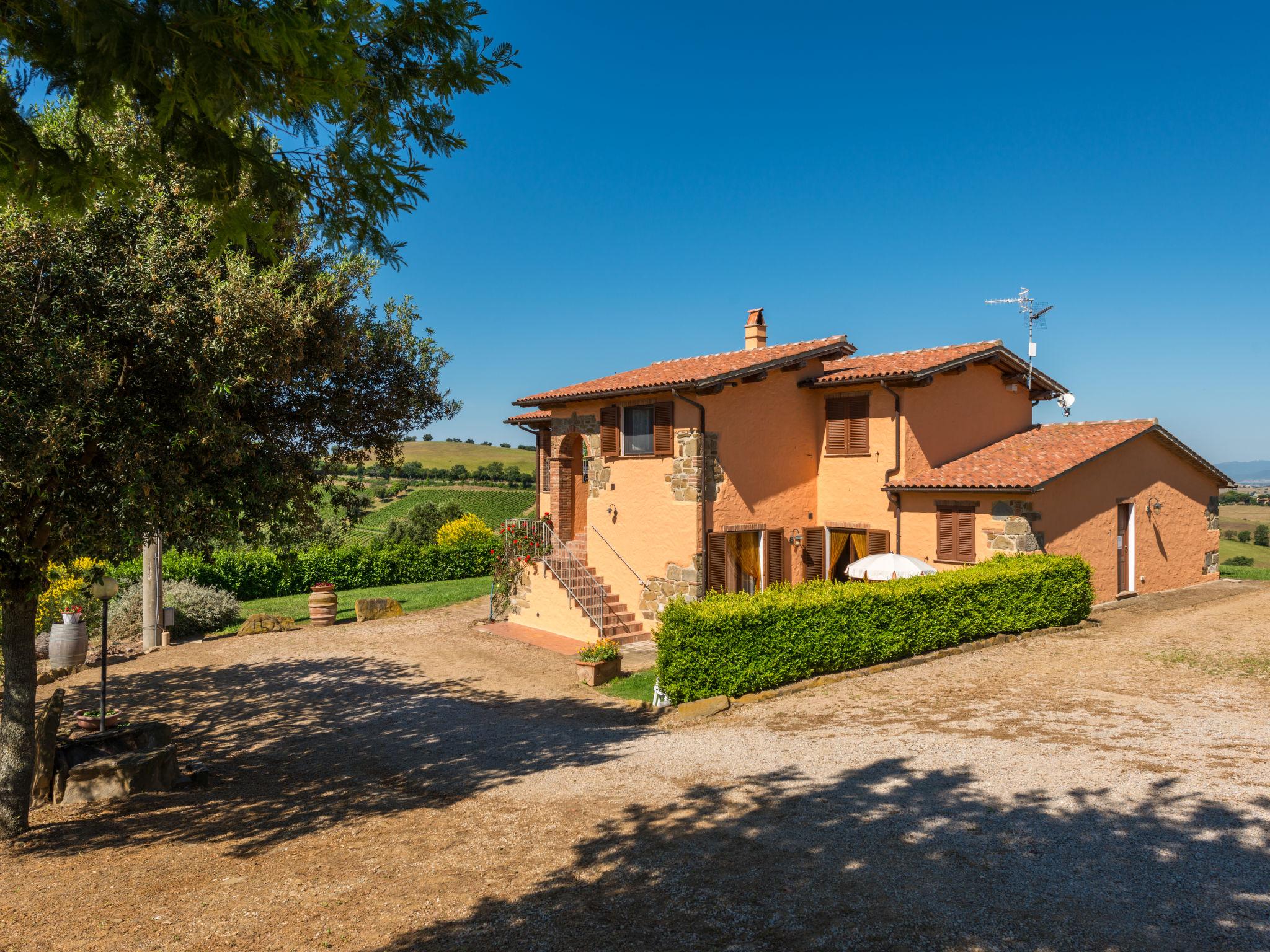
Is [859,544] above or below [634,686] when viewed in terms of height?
above

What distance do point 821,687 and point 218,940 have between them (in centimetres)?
876

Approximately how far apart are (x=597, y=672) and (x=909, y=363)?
33.9 ft

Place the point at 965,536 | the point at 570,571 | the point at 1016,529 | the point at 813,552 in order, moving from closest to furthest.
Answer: the point at 1016,529 → the point at 965,536 → the point at 570,571 → the point at 813,552

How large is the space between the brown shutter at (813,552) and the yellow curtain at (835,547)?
428mm

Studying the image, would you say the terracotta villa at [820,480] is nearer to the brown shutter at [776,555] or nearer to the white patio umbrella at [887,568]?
the brown shutter at [776,555]

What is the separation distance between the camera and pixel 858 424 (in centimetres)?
1856

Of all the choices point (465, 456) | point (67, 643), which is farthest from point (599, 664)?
point (465, 456)

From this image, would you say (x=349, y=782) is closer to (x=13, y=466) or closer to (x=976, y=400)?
(x=13, y=466)

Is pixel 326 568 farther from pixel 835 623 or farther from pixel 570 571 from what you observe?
pixel 835 623

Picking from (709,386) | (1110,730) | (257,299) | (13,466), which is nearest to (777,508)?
(709,386)

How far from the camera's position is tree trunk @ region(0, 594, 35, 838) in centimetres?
725

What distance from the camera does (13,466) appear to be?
5922mm

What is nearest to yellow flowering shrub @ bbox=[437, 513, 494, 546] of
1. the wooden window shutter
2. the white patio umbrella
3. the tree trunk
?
the wooden window shutter

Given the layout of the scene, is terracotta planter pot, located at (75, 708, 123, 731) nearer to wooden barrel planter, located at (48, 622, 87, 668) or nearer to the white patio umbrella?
wooden barrel planter, located at (48, 622, 87, 668)
